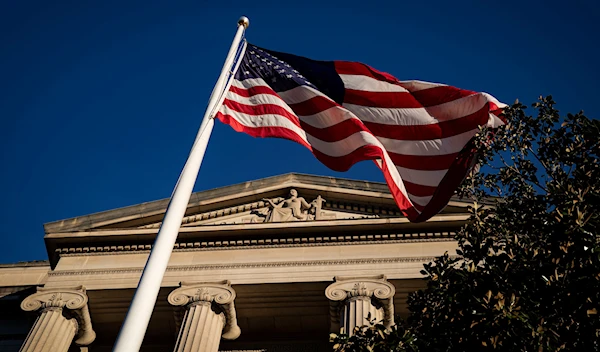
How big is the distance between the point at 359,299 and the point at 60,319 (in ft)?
32.6

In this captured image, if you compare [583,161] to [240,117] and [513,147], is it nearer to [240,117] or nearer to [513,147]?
[513,147]

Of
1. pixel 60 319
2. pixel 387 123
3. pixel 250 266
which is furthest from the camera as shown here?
pixel 250 266

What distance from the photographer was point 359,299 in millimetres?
20875

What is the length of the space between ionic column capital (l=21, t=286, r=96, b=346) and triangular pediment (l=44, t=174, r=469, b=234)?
2.65 metres

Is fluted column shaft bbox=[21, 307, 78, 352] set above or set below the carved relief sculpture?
below

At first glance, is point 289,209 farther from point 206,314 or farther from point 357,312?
point 357,312

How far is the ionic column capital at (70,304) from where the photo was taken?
22531 millimetres

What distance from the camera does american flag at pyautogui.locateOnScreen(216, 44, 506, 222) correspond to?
12242 mm

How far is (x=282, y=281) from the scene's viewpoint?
22328 mm

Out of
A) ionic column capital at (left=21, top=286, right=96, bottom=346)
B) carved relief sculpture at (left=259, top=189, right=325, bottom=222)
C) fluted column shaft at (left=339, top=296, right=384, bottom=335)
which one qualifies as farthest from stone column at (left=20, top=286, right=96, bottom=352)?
fluted column shaft at (left=339, top=296, right=384, bottom=335)

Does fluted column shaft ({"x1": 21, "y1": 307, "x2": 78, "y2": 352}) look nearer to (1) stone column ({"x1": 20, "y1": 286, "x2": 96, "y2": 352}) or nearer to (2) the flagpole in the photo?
(1) stone column ({"x1": 20, "y1": 286, "x2": 96, "y2": 352})

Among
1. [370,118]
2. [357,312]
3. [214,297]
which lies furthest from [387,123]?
[214,297]

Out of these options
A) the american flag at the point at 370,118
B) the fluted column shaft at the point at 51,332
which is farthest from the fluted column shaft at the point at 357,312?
the fluted column shaft at the point at 51,332

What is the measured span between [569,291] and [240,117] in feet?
21.7
